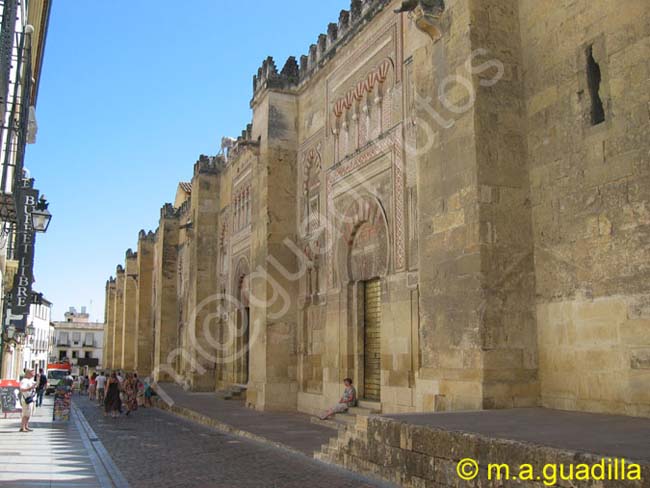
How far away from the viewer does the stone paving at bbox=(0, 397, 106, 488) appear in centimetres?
662

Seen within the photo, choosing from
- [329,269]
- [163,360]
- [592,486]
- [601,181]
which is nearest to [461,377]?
[601,181]

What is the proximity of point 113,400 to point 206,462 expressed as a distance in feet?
30.1

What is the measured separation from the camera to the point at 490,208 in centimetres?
734

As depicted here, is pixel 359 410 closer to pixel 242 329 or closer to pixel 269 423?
pixel 269 423

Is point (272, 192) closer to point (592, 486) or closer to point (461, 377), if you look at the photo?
point (461, 377)

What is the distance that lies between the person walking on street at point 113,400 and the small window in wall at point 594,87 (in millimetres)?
13559

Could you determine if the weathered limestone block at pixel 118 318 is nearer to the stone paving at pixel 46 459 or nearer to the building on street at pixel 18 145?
the building on street at pixel 18 145

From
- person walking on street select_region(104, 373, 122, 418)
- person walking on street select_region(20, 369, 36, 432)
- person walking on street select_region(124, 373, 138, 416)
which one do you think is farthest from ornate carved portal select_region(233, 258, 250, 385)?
person walking on street select_region(20, 369, 36, 432)

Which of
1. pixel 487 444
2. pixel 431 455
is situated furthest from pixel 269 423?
pixel 487 444

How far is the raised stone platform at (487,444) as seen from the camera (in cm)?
427

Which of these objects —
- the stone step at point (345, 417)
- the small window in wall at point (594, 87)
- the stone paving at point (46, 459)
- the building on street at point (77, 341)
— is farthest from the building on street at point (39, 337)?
the small window in wall at point (594, 87)

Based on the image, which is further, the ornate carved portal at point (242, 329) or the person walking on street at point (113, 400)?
the ornate carved portal at point (242, 329)

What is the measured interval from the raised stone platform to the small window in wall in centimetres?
303

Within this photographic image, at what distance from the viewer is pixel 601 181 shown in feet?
21.7
